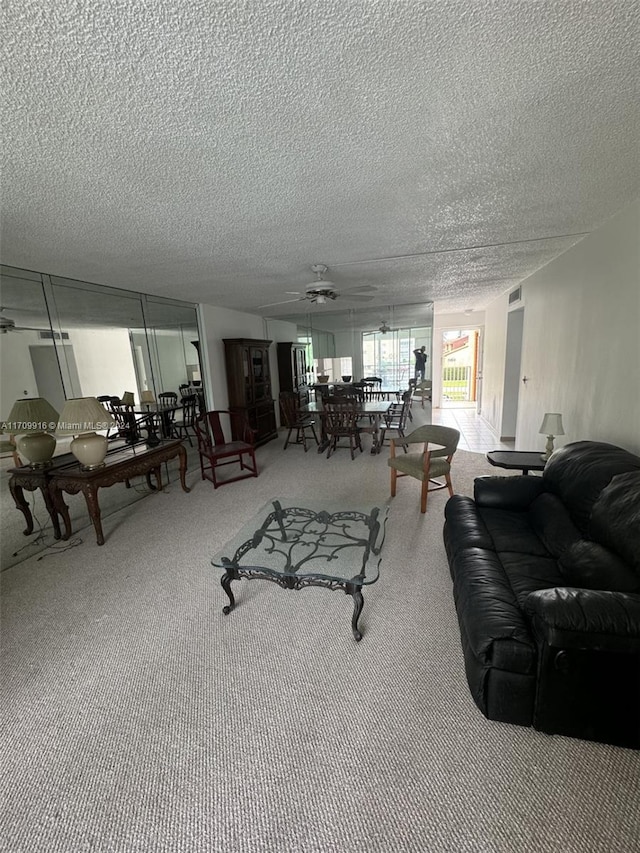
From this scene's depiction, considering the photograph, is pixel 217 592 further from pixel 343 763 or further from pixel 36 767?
pixel 343 763

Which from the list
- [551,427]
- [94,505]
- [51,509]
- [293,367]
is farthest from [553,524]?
[293,367]

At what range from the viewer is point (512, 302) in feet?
16.6

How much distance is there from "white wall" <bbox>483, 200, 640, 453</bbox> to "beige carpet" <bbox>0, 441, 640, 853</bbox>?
1.79 m

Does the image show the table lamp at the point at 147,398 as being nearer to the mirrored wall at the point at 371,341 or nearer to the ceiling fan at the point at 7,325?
the ceiling fan at the point at 7,325

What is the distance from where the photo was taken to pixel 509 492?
241cm

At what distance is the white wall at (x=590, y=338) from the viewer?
7.34ft

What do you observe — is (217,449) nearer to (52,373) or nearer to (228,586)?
(52,373)

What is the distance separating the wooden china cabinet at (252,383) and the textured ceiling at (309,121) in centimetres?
289

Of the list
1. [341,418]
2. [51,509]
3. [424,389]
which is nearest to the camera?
[51,509]

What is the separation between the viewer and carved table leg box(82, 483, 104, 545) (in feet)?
9.32

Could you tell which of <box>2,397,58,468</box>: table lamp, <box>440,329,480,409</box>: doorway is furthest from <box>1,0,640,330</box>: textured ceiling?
<box>440,329,480,409</box>: doorway

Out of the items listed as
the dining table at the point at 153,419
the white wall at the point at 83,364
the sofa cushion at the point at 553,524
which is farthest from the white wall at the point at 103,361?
the sofa cushion at the point at 553,524

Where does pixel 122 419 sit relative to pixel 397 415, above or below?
above

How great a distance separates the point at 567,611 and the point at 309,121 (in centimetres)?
208
